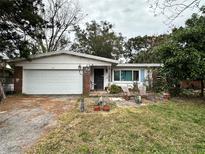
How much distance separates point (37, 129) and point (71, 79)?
11.9 metres

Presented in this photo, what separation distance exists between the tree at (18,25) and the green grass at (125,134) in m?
9.71

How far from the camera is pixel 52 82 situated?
63.8 ft

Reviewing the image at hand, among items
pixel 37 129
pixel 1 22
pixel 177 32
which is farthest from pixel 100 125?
pixel 1 22

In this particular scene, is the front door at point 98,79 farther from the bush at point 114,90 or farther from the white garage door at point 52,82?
the bush at point 114,90

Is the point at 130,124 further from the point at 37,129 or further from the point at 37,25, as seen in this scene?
the point at 37,25

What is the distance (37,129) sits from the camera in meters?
Answer: 7.70

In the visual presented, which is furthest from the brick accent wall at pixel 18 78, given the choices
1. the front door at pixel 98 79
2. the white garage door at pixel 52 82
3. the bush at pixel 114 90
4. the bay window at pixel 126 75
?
the bay window at pixel 126 75

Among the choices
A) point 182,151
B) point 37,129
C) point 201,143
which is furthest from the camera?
point 37,129

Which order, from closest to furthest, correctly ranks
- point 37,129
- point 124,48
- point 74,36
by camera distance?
point 37,129
point 74,36
point 124,48

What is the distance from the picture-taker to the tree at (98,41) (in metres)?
35.0

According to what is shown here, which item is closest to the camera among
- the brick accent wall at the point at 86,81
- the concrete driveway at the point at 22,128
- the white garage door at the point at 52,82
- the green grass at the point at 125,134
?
the green grass at the point at 125,134

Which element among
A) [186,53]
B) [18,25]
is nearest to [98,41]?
[18,25]

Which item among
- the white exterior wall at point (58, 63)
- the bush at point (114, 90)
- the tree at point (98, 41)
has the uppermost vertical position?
the tree at point (98, 41)

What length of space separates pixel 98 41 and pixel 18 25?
18.9 m
